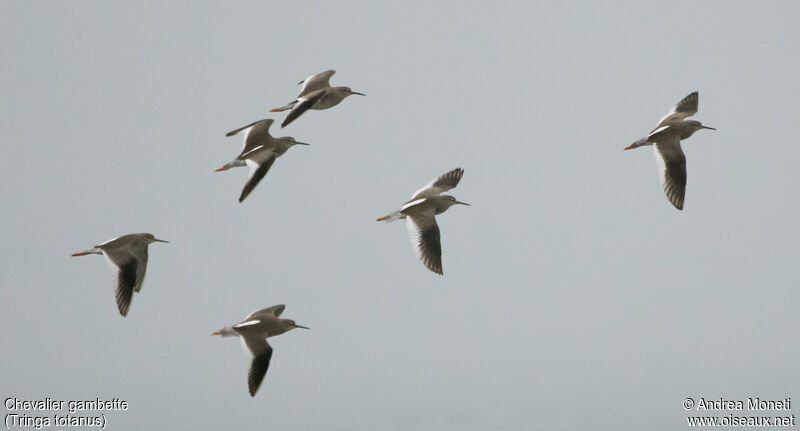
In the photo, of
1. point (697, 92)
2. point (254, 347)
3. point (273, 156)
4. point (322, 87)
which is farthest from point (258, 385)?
point (697, 92)

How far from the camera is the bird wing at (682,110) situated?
23.4 metres

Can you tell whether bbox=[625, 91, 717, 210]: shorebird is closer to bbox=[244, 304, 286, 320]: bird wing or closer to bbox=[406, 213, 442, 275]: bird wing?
bbox=[406, 213, 442, 275]: bird wing

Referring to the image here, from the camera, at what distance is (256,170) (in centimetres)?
2241

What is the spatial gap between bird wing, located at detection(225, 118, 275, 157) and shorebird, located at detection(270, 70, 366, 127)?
472 millimetres

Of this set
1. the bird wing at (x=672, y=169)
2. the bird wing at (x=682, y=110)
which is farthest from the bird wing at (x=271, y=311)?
the bird wing at (x=682, y=110)

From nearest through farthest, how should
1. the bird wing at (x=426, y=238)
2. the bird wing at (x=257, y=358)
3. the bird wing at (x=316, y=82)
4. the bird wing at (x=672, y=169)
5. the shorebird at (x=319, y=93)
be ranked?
the bird wing at (x=257, y=358)
the bird wing at (x=426, y=238)
the bird wing at (x=672, y=169)
the shorebird at (x=319, y=93)
the bird wing at (x=316, y=82)

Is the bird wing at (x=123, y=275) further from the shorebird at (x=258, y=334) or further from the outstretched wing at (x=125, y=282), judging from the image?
the shorebird at (x=258, y=334)

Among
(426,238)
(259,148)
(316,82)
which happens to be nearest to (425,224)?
(426,238)

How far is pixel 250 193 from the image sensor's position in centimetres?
2172

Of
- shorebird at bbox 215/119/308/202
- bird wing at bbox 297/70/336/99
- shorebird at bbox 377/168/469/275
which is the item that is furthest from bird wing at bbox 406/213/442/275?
bird wing at bbox 297/70/336/99

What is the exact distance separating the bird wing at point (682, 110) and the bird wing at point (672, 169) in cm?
60

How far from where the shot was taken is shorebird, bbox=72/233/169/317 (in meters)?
21.6

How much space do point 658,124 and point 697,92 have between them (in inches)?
55.5

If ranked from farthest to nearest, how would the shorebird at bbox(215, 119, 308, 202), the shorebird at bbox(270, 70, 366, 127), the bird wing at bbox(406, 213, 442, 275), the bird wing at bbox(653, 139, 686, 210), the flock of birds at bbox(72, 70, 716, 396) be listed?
1. the shorebird at bbox(270, 70, 366, 127)
2. the bird wing at bbox(653, 139, 686, 210)
3. the shorebird at bbox(215, 119, 308, 202)
4. the bird wing at bbox(406, 213, 442, 275)
5. the flock of birds at bbox(72, 70, 716, 396)
